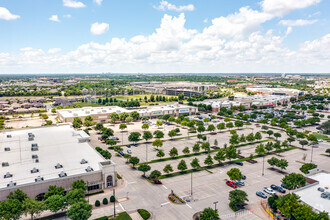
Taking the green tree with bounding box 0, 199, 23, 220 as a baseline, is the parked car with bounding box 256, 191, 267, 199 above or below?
below

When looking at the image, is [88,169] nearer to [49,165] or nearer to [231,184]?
[49,165]

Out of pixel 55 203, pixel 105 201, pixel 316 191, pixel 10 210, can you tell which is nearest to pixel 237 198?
pixel 316 191

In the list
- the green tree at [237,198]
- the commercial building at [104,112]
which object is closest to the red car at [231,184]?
the green tree at [237,198]

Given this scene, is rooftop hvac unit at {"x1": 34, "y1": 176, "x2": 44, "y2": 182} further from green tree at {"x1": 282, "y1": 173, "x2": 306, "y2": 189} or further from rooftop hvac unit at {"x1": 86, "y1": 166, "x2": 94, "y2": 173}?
green tree at {"x1": 282, "y1": 173, "x2": 306, "y2": 189}

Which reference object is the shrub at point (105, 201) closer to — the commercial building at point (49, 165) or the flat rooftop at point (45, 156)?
the commercial building at point (49, 165)

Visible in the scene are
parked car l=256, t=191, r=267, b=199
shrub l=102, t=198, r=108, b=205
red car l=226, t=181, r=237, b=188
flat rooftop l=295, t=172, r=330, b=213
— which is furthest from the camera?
red car l=226, t=181, r=237, b=188

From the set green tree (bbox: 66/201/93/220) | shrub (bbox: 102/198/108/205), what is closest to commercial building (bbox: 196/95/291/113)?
shrub (bbox: 102/198/108/205)

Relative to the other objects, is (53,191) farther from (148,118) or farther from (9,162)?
(148,118)
